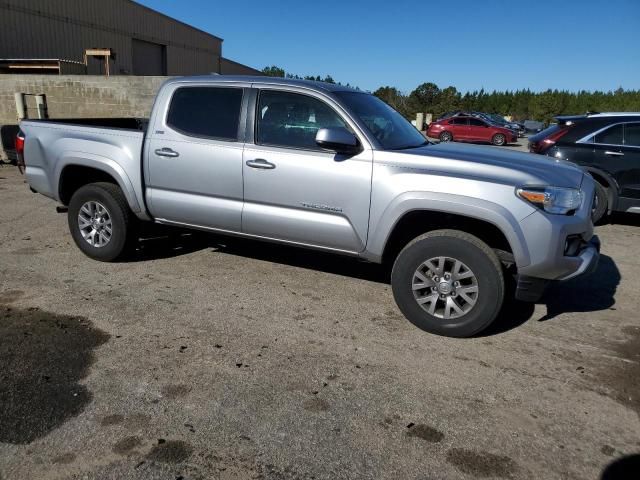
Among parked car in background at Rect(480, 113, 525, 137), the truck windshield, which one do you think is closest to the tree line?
parked car in background at Rect(480, 113, 525, 137)

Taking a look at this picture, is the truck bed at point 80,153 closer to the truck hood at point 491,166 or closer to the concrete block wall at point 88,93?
the truck hood at point 491,166

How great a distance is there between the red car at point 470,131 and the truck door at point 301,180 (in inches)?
962

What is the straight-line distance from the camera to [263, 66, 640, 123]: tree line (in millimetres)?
52969

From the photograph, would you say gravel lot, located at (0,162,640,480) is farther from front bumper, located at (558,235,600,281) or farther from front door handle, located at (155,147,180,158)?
front door handle, located at (155,147,180,158)

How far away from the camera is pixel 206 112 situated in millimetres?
4801

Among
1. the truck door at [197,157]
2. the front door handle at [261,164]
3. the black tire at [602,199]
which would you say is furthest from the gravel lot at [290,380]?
the black tire at [602,199]

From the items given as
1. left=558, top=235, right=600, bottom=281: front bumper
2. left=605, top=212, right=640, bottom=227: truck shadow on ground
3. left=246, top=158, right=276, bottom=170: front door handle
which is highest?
left=246, top=158, right=276, bottom=170: front door handle

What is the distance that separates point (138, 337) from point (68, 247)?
274 centimetres

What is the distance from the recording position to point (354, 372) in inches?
133

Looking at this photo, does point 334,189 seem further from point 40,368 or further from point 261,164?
point 40,368

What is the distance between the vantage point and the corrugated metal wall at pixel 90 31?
2475cm

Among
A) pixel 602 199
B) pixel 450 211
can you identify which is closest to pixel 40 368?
pixel 450 211

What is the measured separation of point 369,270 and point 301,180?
1.67 metres

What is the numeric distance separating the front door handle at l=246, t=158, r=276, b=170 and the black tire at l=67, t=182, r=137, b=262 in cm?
159
